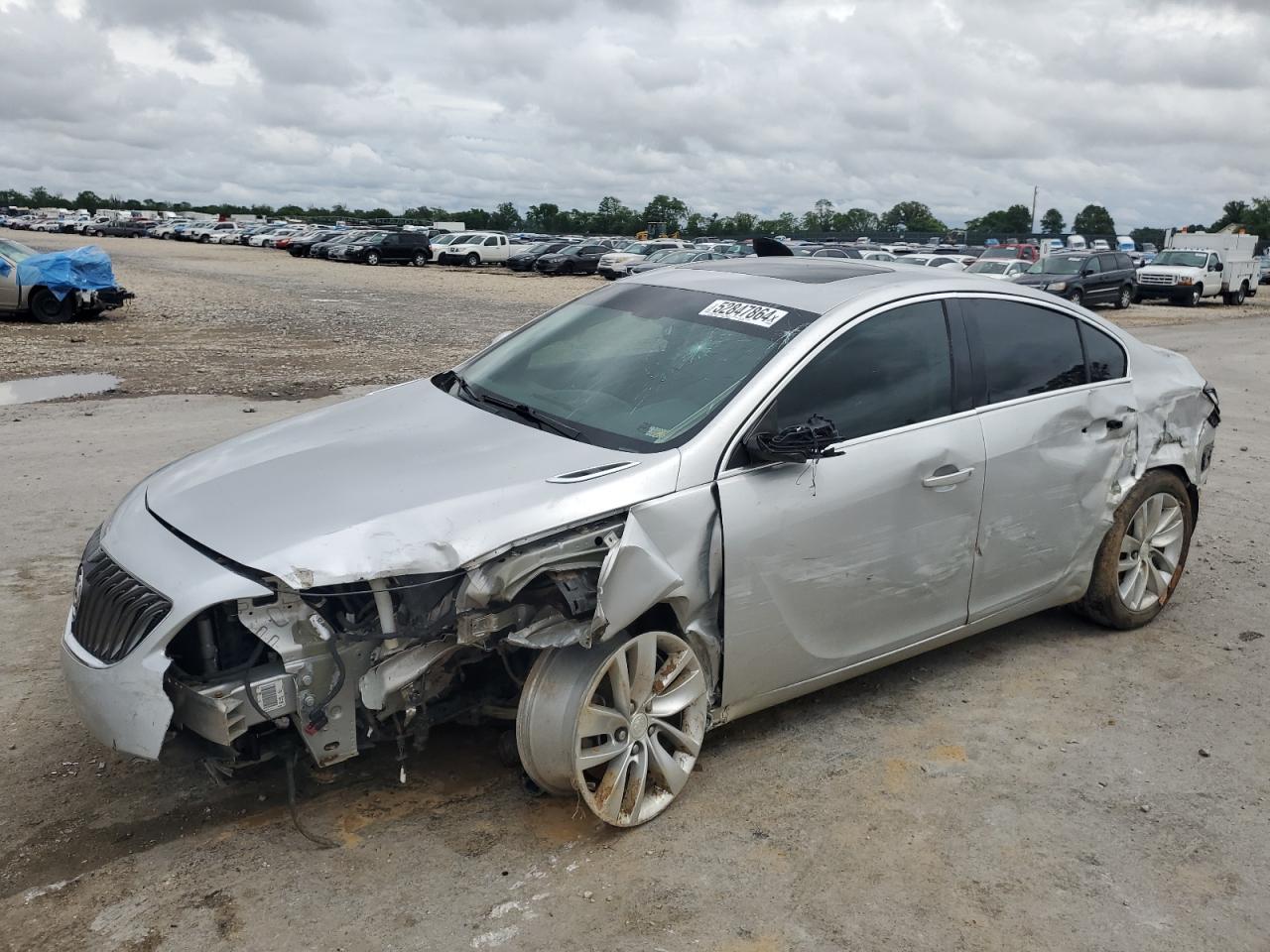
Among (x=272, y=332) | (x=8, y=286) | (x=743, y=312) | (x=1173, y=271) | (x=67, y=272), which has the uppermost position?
(x=743, y=312)

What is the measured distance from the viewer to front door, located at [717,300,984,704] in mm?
3633

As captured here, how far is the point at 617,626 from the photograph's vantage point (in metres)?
3.25

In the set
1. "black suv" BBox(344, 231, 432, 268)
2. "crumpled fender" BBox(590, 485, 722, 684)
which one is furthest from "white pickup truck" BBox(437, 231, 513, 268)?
"crumpled fender" BBox(590, 485, 722, 684)

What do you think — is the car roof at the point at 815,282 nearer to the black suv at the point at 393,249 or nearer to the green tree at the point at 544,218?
the black suv at the point at 393,249

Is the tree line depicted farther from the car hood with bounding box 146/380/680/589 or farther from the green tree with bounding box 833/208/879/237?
the car hood with bounding box 146/380/680/589

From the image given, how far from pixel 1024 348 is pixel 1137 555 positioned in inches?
49.2

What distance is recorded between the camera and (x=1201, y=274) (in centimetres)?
3175

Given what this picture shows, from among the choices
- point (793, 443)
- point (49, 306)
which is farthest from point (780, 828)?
point (49, 306)

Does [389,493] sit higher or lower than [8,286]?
higher

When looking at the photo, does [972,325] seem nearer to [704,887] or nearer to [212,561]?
[704,887]

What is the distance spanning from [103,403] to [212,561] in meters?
8.73

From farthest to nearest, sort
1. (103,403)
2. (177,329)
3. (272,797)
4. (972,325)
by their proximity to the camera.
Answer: (177,329) → (103,403) → (972,325) → (272,797)

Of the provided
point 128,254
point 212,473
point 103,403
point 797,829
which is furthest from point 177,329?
point 128,254

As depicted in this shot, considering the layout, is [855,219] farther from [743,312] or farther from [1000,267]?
[743,312]
